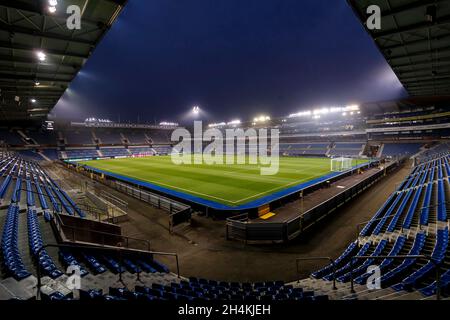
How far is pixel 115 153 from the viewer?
64.5 metres

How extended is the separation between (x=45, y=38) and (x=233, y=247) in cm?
1324

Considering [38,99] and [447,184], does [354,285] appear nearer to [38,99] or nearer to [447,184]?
[447,184]

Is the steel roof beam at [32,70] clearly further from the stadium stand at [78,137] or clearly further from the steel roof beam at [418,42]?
the stadium stand at [78,137]

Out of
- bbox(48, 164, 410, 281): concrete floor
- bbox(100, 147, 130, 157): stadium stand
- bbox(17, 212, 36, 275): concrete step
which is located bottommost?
bbox(48, 164, 410, 281): concrete floor

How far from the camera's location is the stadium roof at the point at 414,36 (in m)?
8.25

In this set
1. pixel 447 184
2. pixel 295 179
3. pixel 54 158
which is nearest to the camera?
pixel 447 184

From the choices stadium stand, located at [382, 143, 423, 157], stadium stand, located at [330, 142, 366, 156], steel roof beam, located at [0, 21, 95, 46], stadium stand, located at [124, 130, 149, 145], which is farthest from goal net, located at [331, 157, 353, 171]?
stadium stand, located at [124, 130, 149, 145]

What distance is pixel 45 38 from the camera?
10406mm

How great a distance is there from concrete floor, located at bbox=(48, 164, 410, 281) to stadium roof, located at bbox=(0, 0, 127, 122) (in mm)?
10168

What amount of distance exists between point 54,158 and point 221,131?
64.3m

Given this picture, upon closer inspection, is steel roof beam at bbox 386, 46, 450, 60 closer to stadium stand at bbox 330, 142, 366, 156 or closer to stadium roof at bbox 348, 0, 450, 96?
stadium roof at bbox 348, 0, 450, 96

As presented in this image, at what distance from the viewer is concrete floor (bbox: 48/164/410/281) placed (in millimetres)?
8828

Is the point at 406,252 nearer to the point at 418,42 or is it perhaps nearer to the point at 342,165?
the point at 418,42
